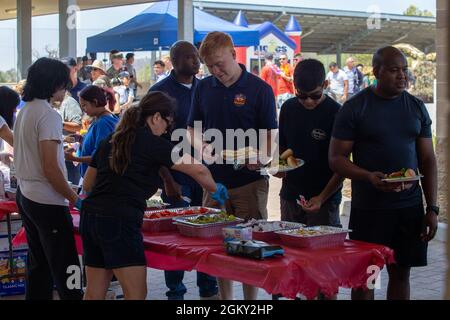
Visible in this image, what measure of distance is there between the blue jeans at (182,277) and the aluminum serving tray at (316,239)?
1.77m

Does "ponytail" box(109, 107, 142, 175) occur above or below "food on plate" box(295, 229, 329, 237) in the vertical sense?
above

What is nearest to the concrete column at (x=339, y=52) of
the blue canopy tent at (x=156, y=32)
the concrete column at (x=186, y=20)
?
the blue canopy tent at (x=156, y=32)

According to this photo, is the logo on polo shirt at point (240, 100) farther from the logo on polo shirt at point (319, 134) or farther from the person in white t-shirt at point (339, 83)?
the person in white t-shirt at point (339, 83)

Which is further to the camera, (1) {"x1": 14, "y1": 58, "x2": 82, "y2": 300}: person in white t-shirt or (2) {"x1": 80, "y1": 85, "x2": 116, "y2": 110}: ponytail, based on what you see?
(2) {"x1": 80, "y1": 85, "x2": 116, "y2": 110}: ponytail

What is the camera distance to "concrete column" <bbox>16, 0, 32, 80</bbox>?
12734 millimetres

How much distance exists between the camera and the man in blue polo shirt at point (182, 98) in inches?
220

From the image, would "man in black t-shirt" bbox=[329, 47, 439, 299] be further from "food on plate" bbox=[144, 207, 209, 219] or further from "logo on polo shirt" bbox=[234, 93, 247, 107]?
"food on plate" bbox=[144, 207, 209, 219]

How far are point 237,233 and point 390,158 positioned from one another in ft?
3.27

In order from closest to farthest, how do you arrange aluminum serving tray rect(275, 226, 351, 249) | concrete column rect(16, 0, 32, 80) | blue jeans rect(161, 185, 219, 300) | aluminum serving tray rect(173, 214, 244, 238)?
aluminum serving tray rect(275, 226, 351, 249)
aluminum serving tray rect(173, 214, 244, 238)
blue jeans rect(161, 185, 219, 300)
concrete column rect(16, 0, 32, 80)

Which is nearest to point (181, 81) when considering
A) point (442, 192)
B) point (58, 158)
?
point (58, 158)

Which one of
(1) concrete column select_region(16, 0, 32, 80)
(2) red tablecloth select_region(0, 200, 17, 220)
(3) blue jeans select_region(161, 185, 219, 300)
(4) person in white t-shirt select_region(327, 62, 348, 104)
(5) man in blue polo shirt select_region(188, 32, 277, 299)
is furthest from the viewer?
(4) person in white t-shirt select_region(327, 62, 348, 104)

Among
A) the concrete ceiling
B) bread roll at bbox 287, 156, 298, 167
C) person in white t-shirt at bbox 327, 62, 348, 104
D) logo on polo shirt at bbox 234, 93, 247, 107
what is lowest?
bread roll at bbox 287, 156, 298, 167

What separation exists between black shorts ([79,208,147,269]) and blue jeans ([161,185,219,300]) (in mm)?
1687

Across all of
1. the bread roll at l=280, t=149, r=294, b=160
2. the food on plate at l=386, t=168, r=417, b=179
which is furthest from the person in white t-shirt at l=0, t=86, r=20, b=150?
the food on plate at l=386, t=168, r=417, b=179
